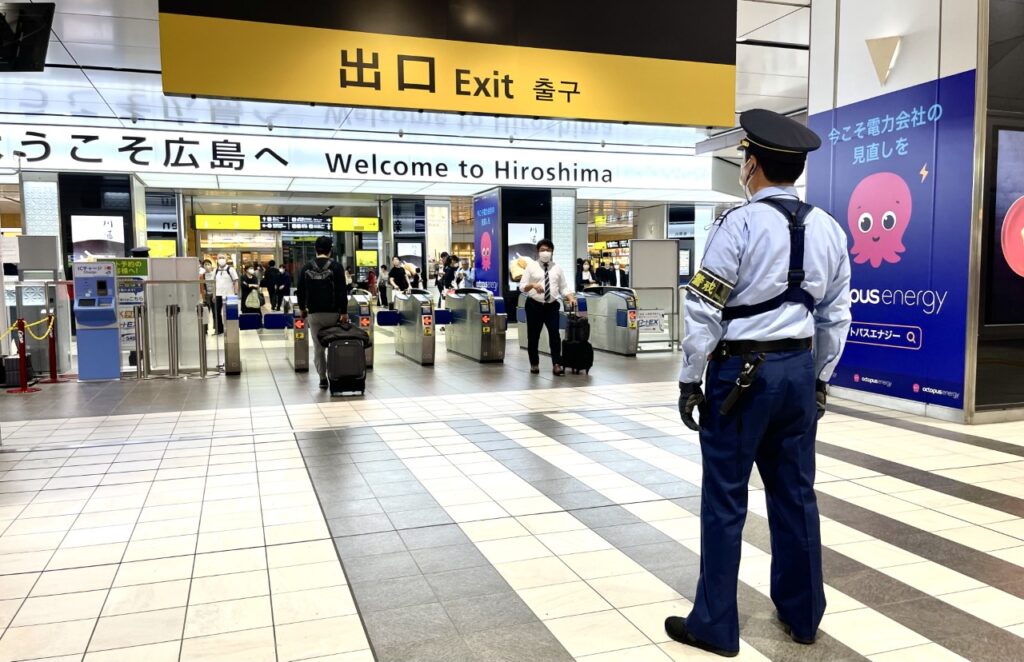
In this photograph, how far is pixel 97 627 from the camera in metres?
2.63

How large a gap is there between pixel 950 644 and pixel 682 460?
2.39 meters

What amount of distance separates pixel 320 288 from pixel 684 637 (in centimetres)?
582

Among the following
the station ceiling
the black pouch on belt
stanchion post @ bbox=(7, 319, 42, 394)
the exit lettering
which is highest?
the station ceiling

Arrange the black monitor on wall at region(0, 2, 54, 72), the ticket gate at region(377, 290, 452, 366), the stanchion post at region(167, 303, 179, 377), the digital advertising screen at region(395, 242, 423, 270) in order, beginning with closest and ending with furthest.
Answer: the black monitor on wall at region(0, 2, 54, 72) → the stanchion post at region(167, 303, 179, 377) → the ticket gate at region(377, 290, 452, 366) → the digital advertising screen at region(395, 242, 423, 270)

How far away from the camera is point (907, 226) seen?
19.9 feet

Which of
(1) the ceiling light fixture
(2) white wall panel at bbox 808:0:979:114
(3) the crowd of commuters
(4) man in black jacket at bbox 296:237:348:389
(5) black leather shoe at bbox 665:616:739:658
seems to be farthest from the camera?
(3) the crowd of commuters

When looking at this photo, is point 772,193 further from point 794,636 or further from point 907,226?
point 907,226

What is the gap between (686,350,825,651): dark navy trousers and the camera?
2.31 meters

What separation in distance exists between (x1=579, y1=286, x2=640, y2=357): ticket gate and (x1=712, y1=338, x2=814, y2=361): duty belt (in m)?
8.03

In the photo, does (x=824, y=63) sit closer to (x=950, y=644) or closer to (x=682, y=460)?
(x=682, y=460)

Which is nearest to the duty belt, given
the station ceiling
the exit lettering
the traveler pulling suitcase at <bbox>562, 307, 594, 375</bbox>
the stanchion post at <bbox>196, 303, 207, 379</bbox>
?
the exit lettering

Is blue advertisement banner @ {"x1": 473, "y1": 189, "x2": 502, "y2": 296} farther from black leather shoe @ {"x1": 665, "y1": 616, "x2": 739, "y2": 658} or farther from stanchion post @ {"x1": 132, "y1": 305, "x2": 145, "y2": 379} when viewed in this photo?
black leather shoe @ {"x1": 665, "y1": 616, "x2": 739, "y2": 658}

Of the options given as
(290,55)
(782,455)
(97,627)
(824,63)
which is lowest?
(97,627)

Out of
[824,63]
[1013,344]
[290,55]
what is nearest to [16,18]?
[290,55]
